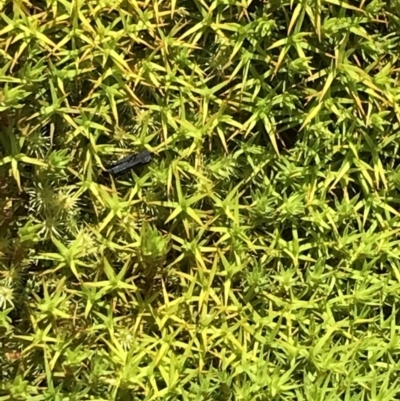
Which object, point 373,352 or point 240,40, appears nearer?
point 240,40

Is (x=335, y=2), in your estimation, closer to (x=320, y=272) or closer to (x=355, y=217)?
(x=355, y=217)

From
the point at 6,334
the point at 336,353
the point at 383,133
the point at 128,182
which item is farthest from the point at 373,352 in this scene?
the point at 6,334

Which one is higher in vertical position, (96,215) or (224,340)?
(96,215)

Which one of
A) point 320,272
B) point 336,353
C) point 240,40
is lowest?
point 336,353
